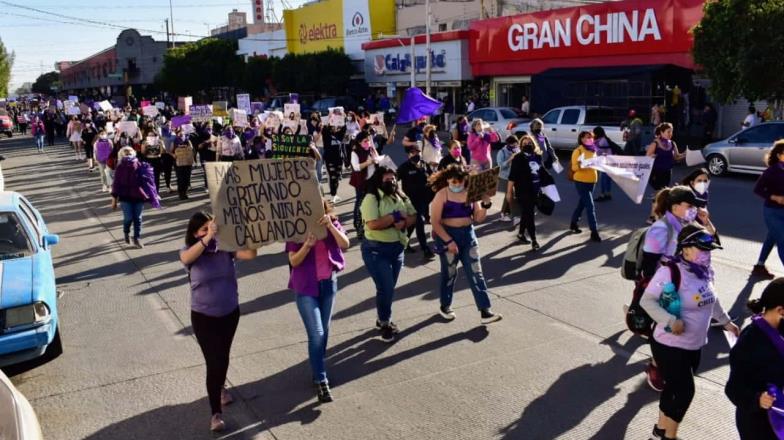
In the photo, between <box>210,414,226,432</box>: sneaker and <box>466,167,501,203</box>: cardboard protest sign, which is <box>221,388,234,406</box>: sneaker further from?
<box>466,167,501,203</box>: cardboard protest sign

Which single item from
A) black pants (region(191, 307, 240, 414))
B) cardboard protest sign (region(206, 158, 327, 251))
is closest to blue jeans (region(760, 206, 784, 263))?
cardboard protest sign (region(206, 158, 327, 251))

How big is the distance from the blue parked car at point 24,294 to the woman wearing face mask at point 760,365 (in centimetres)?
524

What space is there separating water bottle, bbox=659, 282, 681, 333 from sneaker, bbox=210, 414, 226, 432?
3.12 meters

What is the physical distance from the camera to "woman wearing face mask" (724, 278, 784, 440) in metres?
3.50

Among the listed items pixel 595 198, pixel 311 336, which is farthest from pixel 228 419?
pixel 595 198

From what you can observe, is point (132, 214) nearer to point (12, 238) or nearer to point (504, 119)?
point (12, 238)

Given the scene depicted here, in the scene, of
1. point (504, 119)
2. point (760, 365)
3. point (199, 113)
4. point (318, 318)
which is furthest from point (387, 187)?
point (504, 119)

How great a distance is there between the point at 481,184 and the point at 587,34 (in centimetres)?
2307

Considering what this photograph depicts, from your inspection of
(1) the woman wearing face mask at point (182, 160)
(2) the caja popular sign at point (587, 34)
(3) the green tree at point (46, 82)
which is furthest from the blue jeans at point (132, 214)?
(3) the green tree at point (46, 82)

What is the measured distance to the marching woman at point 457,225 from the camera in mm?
6797

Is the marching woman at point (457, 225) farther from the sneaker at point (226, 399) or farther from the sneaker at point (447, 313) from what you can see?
the sneaker at point (226, 399)

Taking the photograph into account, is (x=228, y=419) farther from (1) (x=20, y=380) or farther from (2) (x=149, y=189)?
(2) (x=149, y=189)

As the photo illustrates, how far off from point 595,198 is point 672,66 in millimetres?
12915

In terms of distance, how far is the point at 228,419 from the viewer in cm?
528
